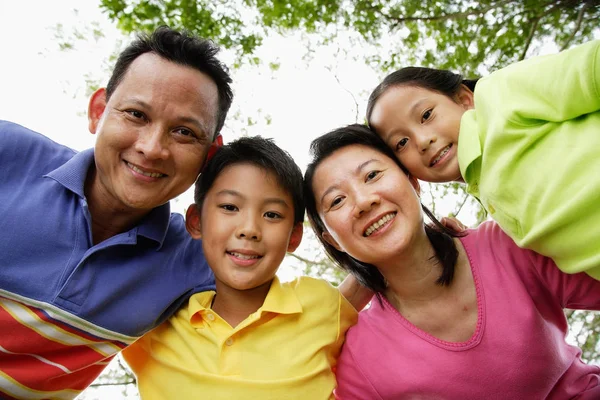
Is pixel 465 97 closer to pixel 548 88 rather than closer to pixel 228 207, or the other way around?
pixel 548 88

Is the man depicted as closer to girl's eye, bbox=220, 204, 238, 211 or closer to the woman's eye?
the woman's eye

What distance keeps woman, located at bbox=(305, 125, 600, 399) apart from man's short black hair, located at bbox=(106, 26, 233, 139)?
0.66 m

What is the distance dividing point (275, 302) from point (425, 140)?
953mm

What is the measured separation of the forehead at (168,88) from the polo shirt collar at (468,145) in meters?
1.12

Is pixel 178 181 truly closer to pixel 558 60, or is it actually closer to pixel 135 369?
pixel 135 369

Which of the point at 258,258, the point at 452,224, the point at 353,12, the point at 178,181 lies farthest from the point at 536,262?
the point at 353,12

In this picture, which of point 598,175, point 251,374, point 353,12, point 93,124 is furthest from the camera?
point 353,12

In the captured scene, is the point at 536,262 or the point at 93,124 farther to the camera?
the point at 93,124

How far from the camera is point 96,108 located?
2156mm

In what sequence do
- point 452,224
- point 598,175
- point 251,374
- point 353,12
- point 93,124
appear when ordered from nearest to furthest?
1. point 598,175
2. point 251,374
3. point 93,124
4. point 452,224
5. point 353,12

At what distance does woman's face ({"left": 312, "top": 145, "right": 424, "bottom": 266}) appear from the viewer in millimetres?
1905

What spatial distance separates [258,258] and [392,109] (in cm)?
90

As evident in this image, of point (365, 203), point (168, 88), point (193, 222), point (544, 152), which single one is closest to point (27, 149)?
point (168, 88)

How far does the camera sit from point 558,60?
4.59 feet
